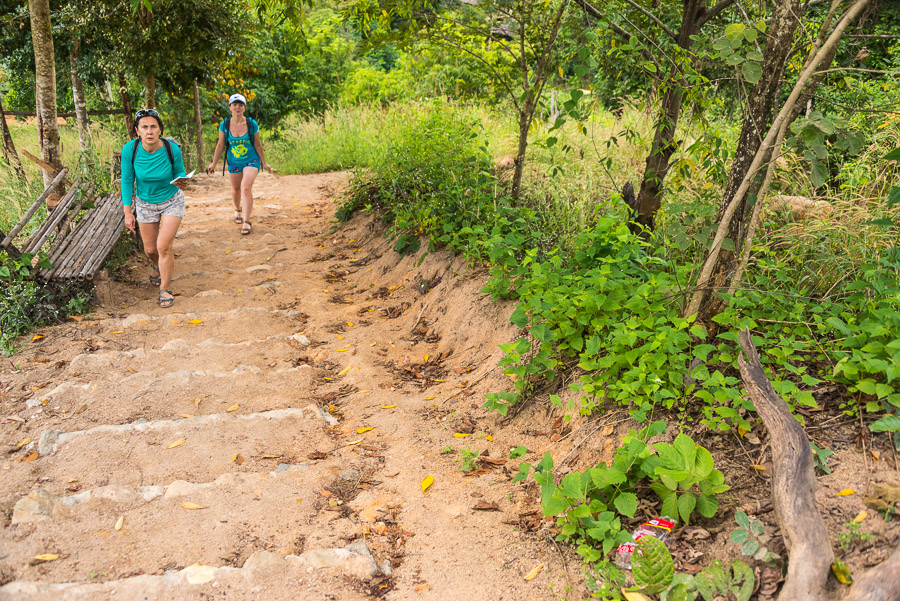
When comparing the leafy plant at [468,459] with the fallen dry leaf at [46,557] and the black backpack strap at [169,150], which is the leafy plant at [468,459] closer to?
the fallen dry leaf at [46,557]

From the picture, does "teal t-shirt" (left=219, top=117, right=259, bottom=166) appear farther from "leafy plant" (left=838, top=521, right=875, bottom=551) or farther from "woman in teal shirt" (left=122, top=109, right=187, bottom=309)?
"leafy plant" (left=838, top=521, right=875, bottom=551)

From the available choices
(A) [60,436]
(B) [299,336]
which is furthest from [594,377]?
(A) [60,436]

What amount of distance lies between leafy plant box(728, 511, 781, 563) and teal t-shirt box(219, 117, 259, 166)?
6.64 m

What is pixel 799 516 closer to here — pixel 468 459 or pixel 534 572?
pixel 534 572

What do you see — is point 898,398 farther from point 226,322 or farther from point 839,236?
point 226,322

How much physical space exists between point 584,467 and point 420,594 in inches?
40.5

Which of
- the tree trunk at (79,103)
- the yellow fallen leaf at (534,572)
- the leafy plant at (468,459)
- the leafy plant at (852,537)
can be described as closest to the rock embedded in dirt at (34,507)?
the leafy plant at (468,459)

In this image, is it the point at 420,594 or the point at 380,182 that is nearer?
the point at 420,594

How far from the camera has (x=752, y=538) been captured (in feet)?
6.83

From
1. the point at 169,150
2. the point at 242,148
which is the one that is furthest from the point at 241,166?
the point at 169,150

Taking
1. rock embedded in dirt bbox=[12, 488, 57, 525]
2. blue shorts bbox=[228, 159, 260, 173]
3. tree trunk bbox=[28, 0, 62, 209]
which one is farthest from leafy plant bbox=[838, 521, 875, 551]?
blue shorts bbox=[228, 159, 260, 173]

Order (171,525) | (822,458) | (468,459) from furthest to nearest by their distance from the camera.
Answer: (468,459), (171,525), (822,458)

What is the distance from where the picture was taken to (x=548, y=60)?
4762 millimetres

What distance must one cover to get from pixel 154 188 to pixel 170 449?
9.11 feet
